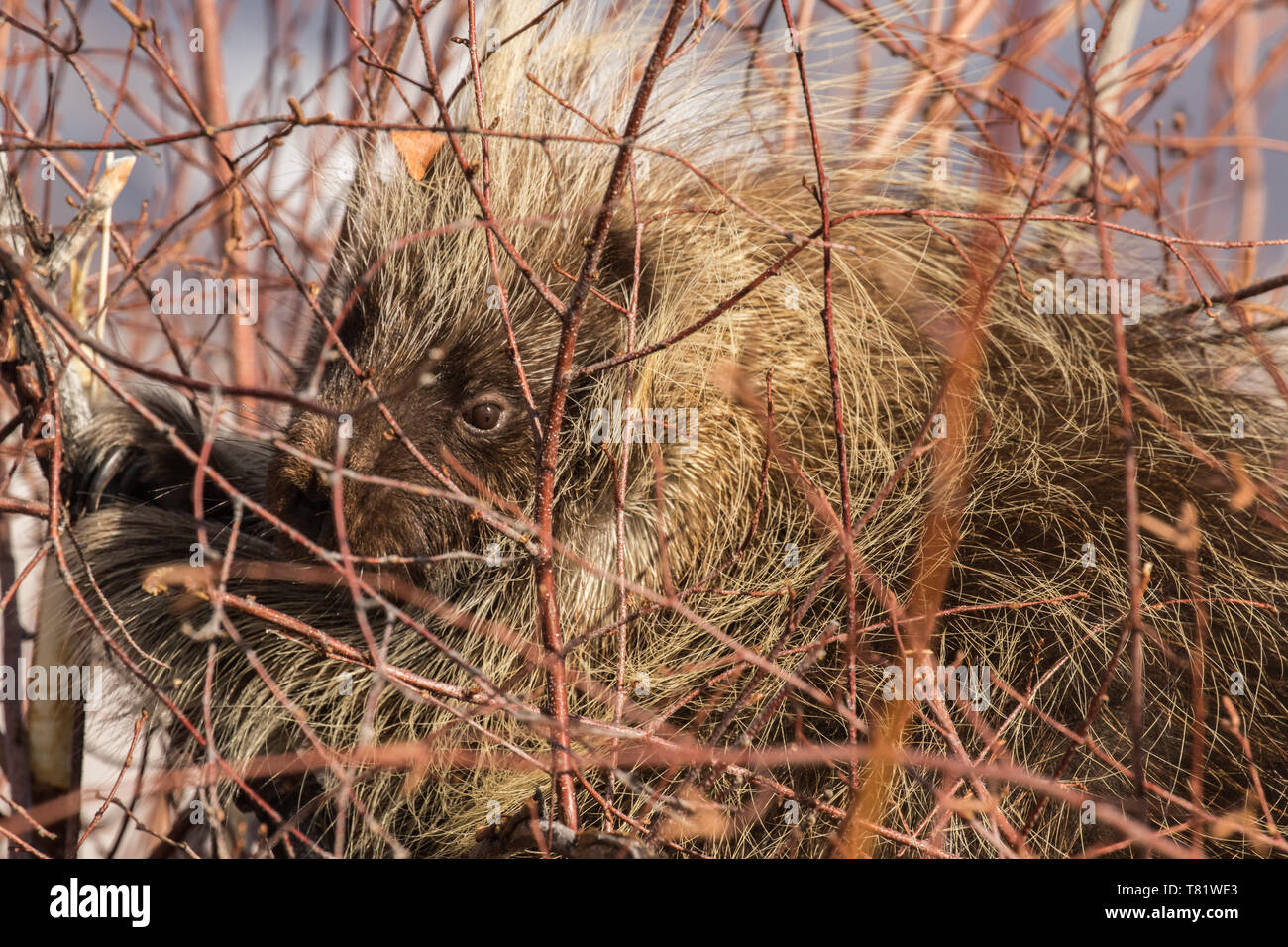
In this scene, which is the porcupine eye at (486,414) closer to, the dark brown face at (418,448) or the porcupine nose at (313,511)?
the dark brown face at (418,448)

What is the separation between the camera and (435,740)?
2.10 metres

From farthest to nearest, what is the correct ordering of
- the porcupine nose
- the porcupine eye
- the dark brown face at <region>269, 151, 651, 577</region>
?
1. the porcupine eye
2. the dark brown face at <region>269, 151, 651, 577</region>
3. the porcupine nose

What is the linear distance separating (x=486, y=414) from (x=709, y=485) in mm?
531

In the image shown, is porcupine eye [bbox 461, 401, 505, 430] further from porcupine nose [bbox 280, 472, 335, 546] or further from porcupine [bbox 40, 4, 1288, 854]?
porcupine nose [bbox 280, 472, 335, 546]

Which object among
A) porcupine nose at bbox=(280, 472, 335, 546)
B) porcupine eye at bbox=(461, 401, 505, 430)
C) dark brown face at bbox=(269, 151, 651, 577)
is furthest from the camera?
porcupine eye at bbox=(461, 401, 505, 430)

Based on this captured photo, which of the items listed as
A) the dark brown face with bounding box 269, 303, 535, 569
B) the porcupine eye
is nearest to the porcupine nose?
the dark brown face with bounding box 269, 303, 535, 569

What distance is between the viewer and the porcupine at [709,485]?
217cm

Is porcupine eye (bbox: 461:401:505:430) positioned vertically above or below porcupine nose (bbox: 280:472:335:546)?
above

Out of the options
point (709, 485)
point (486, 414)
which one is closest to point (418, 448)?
point (486, 414)

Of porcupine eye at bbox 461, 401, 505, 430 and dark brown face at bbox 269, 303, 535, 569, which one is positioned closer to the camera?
dark brown face at bbox 269, 303, 535, 569

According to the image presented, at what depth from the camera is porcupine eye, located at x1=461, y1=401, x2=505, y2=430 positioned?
7.91 ft

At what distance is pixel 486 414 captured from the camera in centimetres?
241

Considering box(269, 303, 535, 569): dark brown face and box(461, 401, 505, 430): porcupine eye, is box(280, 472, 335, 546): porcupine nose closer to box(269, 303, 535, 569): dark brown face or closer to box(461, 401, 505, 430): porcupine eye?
box(269, 303, 535, 569): dark brown face

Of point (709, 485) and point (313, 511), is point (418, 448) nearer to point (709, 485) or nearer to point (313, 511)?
point (313, 511)
